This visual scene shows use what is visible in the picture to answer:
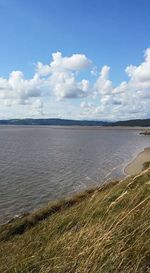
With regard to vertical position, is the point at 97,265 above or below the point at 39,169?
above

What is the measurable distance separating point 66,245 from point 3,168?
37.2 metres

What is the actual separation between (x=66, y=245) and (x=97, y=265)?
1.01 metres

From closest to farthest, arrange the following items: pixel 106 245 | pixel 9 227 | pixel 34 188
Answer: pixel 106 245 < pixel 9 227 < pixel 34 188

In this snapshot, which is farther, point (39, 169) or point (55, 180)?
point (39, 169)

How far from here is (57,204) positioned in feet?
61.1

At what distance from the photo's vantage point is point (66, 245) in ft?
16.2

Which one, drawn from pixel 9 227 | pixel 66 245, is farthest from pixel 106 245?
pixel 9 227

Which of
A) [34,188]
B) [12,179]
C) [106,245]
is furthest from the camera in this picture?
[12,179]

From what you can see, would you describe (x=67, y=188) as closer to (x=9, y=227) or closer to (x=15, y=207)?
(x=15, y=207)

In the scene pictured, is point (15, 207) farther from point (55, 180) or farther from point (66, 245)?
point (66, 245)

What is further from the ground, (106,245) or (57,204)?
(106,245)

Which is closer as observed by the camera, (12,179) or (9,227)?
(9,227)

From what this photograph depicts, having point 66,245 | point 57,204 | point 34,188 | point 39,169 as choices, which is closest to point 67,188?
point 34,188

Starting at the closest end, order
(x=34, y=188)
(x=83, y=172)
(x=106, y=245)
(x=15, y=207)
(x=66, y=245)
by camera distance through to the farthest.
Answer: (x=106, y=245) → (x=66, y=245) → (x=15, y=207) → (x=34, y=188) → (x=83, y=172)
